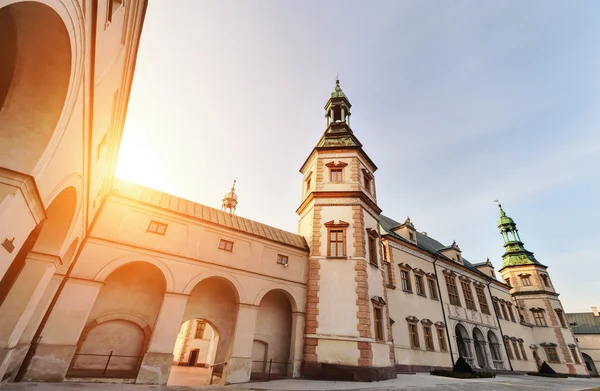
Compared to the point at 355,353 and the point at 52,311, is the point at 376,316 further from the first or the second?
the point at 52,311

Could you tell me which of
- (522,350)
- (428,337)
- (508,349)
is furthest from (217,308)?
(522,350)

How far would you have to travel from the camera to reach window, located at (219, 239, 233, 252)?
1429 cm

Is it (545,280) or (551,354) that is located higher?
(545,280)

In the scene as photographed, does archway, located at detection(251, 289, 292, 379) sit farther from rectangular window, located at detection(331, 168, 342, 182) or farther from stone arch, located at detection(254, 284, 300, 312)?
rectangular window, located at detection(331, 168, 342, 182)

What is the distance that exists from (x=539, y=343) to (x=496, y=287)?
1045 cm

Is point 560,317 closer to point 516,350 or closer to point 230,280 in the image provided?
point 516,350

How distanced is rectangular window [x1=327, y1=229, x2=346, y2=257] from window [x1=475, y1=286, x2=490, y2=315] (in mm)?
21318

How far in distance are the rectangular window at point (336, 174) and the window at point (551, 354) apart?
37969mm

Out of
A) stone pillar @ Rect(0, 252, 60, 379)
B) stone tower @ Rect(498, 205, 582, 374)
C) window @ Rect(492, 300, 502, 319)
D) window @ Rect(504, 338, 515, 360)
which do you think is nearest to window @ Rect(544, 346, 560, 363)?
stone tower @ Rect(498, 205, 582, 374)

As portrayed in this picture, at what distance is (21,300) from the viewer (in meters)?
7.37

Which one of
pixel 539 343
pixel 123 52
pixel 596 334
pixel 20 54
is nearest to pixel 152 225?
pixel 123 52

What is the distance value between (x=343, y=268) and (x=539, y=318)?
37.6 m

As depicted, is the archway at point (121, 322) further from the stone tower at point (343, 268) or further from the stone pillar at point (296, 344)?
the stone tower at point (343, 268)

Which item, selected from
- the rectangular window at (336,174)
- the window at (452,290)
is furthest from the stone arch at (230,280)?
the window at (452,290)
